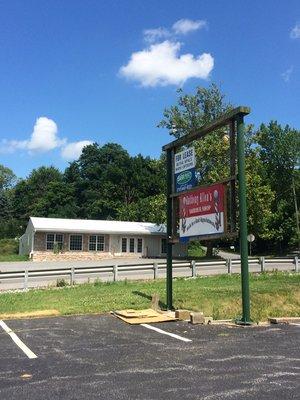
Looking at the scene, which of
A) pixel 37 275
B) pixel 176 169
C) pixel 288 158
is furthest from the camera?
pixel 288 158

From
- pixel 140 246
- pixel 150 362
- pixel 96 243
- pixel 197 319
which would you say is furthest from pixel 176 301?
pixel 140 246

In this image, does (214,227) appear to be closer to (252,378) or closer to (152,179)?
(252,378)

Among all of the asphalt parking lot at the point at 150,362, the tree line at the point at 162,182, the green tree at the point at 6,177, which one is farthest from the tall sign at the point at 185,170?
the green tree at the point at 6,177

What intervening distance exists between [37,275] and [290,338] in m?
14.6

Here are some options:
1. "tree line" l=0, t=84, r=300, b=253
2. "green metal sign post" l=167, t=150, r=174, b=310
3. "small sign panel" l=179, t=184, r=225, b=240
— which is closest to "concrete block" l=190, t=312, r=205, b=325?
"small sign panel" l=179, t=184, r=225, b=240

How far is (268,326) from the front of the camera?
1155cm

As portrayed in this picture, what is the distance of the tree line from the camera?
43531 mm

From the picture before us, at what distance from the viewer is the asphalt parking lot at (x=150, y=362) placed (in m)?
6.17

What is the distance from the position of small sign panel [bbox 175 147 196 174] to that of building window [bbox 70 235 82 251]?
1206 inches

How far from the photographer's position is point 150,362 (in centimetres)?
774

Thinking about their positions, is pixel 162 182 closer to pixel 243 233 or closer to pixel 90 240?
pixel 90 240

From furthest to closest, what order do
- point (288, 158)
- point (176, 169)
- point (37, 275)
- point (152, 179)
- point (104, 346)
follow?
1. point (152, 179)
2. point (288, 158)
3. point (37, 275)
4. point (176, 169)
5. point (104, 346)

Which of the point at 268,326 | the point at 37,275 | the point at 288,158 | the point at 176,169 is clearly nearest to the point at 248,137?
the point at 288,158

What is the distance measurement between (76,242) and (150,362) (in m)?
37.4
